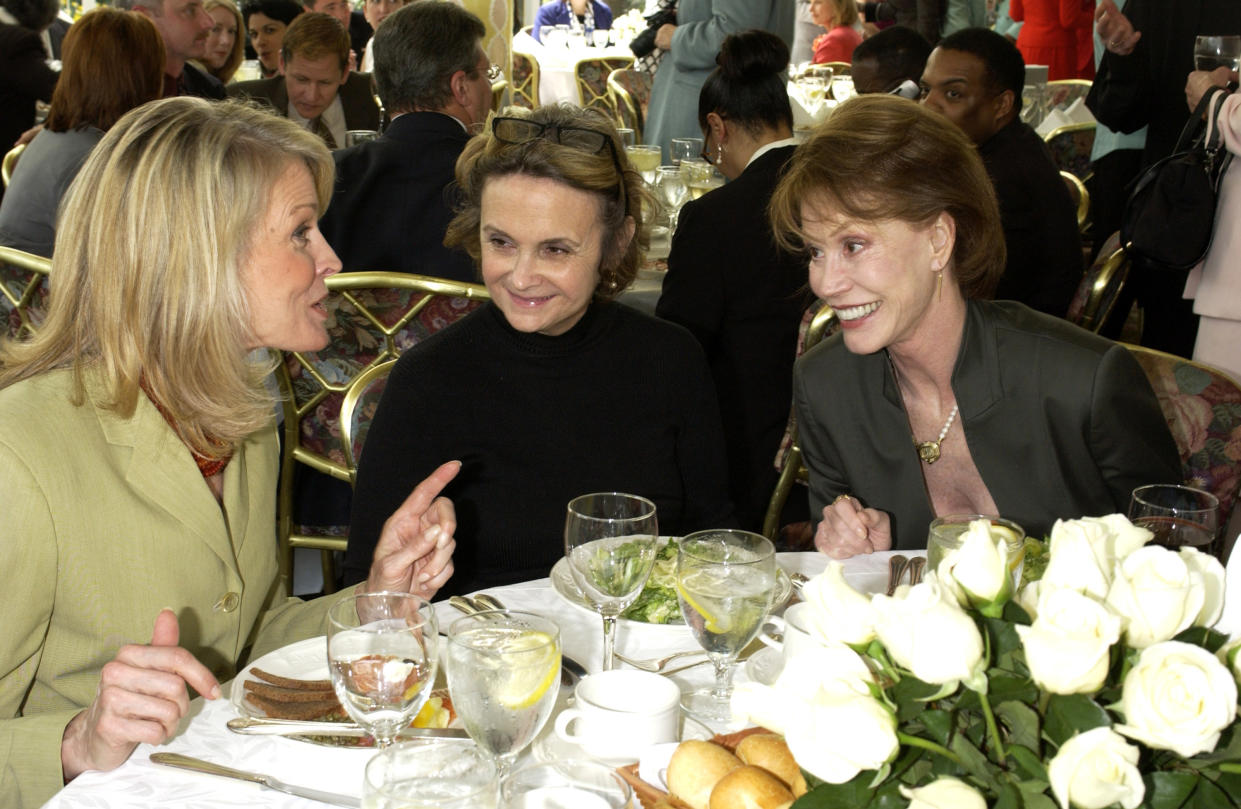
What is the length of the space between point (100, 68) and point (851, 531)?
127 inches

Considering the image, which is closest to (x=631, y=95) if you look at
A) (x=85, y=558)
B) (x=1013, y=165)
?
(x=1013, y=165)

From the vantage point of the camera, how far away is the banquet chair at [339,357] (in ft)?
8.95

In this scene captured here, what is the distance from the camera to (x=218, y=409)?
163 cm

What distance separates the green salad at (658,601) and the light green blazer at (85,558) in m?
0.49

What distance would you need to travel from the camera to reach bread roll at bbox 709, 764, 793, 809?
94 centimetres

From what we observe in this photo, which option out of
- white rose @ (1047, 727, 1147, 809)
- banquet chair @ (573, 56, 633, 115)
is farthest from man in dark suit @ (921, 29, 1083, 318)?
banquet chair @ (573, 56, 633, 115)

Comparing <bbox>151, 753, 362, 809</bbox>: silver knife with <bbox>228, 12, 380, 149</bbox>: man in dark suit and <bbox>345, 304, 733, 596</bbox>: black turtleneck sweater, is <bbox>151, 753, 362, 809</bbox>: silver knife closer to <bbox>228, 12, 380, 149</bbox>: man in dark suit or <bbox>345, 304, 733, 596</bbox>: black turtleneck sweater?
<bbox>345, 304, 733, 596</bbox>: black turtleneck sweater

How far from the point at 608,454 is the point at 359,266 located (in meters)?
1.69

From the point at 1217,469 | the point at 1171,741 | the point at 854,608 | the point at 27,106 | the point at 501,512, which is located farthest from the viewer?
the point at 27,106

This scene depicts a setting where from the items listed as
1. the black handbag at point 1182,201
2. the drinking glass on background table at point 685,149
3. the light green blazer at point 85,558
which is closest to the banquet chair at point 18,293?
the light green blazer at point 85,558

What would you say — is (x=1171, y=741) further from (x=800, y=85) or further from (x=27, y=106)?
(x=27, y=106)

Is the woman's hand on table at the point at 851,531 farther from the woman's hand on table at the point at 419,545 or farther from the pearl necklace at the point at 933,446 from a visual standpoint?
the woman's hand on table at the point at 419,545

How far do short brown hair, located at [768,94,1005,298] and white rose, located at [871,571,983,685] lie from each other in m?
1.38

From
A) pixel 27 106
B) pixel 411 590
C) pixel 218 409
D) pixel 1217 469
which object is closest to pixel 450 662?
pixel 411 590
